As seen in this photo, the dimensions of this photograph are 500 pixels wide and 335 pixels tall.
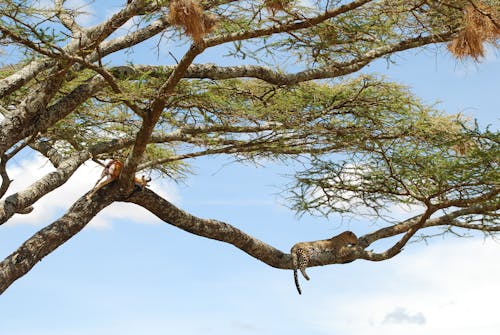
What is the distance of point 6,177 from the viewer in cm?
860

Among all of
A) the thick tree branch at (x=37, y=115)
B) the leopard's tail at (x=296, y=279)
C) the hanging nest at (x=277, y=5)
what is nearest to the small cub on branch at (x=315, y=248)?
the leopard's tail at (x=296, y=279)

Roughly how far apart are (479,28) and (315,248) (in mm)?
3579

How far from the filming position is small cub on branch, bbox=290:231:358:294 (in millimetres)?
8570

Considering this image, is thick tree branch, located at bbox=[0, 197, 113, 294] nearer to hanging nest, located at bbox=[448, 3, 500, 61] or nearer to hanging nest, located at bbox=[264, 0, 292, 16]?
hanging nest, located at bbox=[264, 0, 292, 16]

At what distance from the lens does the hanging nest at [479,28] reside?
6.15 metres

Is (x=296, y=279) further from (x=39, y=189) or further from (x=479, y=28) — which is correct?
(x=479, y=28)

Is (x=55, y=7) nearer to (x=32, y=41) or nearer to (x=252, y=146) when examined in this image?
(x=32, y=41)

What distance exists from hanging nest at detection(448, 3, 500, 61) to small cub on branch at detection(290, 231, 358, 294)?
311 centimetres

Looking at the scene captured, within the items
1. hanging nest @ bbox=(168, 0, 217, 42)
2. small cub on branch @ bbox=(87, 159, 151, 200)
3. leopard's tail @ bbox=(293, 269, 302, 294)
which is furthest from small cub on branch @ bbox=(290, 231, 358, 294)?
hanging nest @ bbox=(168, 0, 217, 42)

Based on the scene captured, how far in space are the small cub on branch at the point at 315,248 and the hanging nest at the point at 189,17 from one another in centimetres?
386

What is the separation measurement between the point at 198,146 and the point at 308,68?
158cm

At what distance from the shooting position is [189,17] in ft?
17.6

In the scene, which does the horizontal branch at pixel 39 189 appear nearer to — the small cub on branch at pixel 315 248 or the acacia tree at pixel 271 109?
the acacia tree at pixel 271 109

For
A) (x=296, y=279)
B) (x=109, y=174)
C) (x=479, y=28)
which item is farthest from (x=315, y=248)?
(x=479, y=28)
